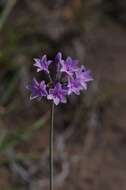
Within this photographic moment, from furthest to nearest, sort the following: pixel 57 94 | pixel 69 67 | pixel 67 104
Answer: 1. pixel 67 104
2. pixel 69 67
3. pixel 57 94

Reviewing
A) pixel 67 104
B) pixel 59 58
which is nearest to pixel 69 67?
pixel 59 58

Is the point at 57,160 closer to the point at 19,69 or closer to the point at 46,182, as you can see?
the point at 46,182

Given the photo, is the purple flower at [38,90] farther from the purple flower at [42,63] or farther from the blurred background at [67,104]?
the blurred background at [67,104]

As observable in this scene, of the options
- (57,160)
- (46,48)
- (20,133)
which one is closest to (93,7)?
(46,48)

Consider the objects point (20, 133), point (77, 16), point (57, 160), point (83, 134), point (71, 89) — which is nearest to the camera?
point (71, 89)

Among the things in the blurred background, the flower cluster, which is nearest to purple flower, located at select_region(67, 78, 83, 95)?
the flower cluster

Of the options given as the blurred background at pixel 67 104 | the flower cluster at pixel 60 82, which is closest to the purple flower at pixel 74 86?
the flower cluster at pixel 60 82

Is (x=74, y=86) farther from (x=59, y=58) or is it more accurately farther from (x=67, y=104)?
(x=67, y=104)
